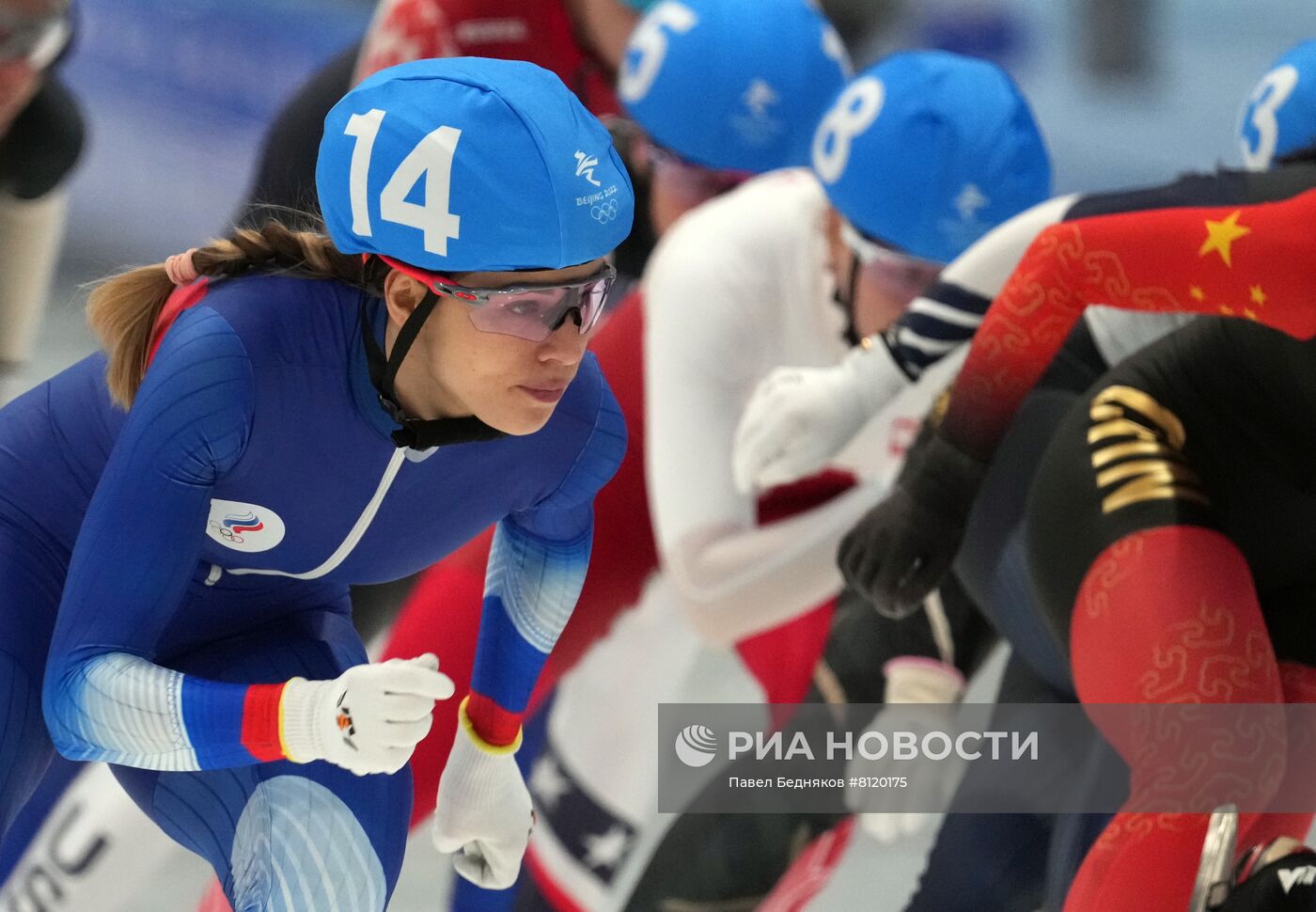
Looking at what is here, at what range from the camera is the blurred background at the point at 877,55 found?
585 cm

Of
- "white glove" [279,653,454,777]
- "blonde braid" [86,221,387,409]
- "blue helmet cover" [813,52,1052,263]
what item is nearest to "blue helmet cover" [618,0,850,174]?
"blue helmet cover" [813,52,1052,263]

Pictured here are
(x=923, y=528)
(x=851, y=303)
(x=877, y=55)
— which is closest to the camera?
(x=923, y=528)

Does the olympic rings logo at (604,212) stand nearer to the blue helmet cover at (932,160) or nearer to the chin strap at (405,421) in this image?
the chin strap at (405,421)

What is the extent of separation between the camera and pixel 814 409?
2439 mm

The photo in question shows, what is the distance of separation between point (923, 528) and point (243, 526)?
890 mm

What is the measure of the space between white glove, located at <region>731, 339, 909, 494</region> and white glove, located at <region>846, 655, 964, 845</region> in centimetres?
48

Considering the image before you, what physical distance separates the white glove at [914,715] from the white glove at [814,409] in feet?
1.59

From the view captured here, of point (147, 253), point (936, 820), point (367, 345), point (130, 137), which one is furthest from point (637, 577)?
point (130, 137)

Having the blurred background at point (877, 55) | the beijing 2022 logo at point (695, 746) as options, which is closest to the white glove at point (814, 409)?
the beijing 2022 logo at point (695, 746)

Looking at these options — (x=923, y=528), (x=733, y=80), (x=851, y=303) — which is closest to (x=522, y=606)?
(x=923, y=528)

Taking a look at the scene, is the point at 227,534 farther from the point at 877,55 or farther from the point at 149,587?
the point at 877,55

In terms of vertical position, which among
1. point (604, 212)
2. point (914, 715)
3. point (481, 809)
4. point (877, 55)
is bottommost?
point (877, 55)

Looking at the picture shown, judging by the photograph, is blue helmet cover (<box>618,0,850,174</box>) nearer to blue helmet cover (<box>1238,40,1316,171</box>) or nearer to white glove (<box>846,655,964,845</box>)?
blue helmet cover (<box>1238,40,1316,171</box>)

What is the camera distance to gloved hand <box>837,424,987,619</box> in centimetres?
224
